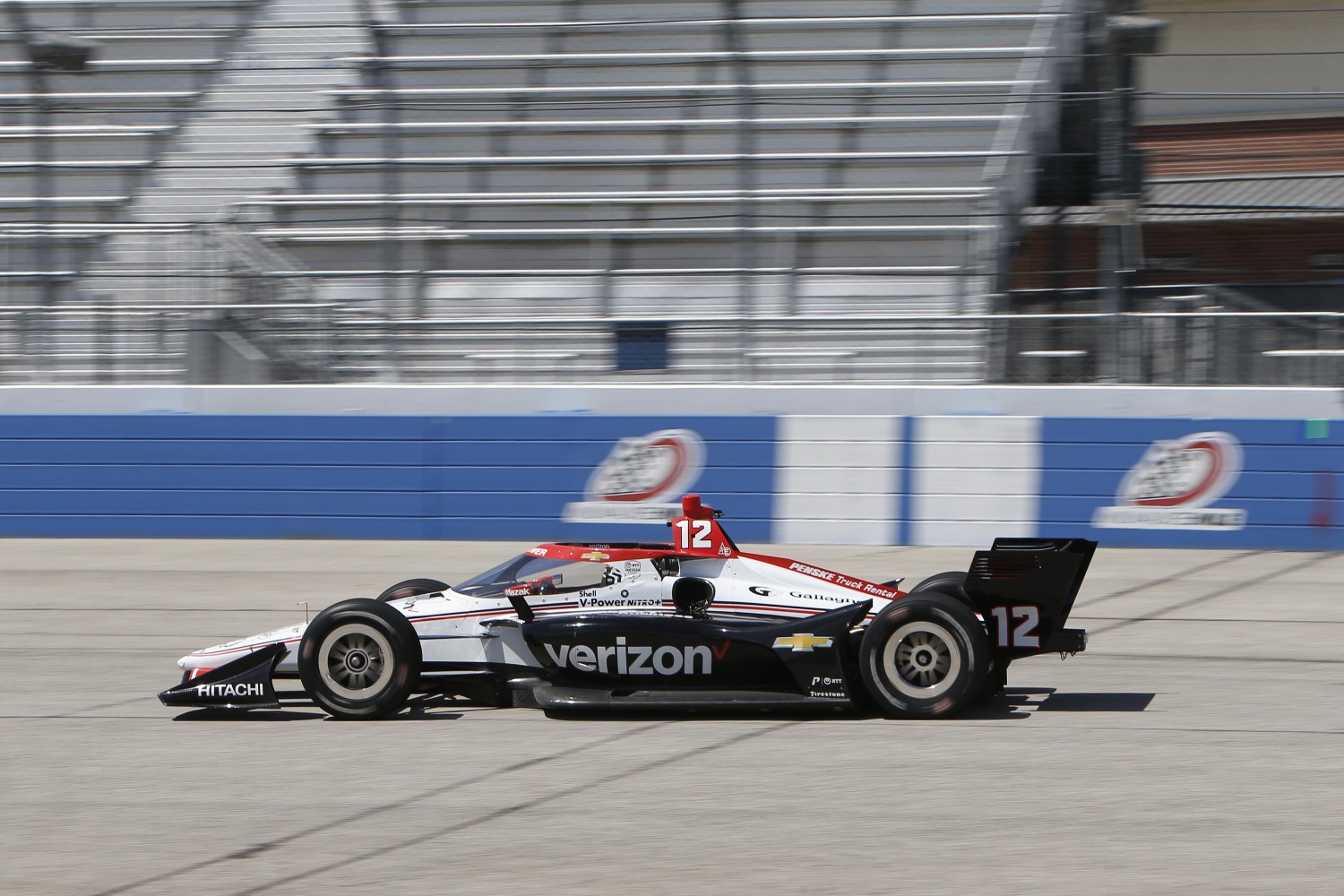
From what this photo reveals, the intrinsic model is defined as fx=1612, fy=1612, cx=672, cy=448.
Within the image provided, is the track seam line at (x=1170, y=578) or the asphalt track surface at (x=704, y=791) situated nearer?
the asphalt track surface at (x=704, y=791)

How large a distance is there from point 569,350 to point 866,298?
2.69 metres

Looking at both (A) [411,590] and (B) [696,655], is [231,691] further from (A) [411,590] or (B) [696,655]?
(B) [696,655]

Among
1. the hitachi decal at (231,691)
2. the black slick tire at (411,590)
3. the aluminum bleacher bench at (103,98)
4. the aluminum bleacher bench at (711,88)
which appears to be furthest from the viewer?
the aluminum bleacher bench at (103,98)

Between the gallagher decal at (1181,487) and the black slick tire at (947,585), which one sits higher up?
the gallagher decal at (1181,487)

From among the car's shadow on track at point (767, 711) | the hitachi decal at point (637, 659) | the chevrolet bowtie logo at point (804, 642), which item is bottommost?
the car's shadow on track at point (767, 711)

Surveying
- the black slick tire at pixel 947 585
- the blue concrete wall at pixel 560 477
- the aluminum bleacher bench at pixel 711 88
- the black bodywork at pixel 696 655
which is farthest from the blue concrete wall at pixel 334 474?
the black bodywork at pixel 696 655

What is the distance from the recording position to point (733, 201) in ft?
49.2

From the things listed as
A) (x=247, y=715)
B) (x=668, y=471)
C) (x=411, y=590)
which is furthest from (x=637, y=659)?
(x=668, y=471)

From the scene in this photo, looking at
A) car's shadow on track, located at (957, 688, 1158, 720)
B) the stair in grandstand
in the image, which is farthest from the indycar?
the stair in grandstand

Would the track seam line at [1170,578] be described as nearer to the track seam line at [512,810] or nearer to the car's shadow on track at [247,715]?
the track seam line at [512,810]

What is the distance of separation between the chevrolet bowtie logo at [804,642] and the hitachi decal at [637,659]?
229mm

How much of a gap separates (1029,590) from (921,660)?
0.52m

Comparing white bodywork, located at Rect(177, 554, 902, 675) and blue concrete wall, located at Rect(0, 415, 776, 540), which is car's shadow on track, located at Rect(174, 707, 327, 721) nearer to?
white bodywork, located at Rect(177, 554, 902, 675)

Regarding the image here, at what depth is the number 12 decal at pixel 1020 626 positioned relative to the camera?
6.45m
